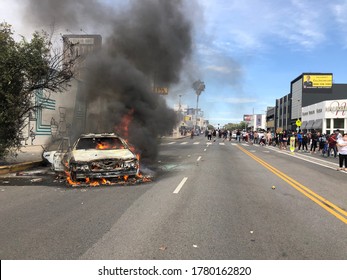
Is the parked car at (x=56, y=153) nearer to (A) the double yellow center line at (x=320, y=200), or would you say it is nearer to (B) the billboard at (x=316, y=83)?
(A) the double yellow center line at (x=320, y=200)

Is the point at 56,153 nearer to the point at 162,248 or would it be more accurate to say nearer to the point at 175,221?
the point at 175,221

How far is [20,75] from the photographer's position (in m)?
11.1

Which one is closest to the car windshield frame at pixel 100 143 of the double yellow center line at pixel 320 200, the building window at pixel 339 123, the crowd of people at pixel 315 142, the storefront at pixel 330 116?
the double yellow center line at pixel 320 200

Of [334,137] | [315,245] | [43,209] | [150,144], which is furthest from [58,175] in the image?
[334,137]

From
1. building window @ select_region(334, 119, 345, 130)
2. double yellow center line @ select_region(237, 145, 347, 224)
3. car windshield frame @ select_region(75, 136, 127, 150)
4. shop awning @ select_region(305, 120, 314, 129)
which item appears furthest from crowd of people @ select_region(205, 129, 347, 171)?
shop awning @ select_region(305, 120, 314, 129)

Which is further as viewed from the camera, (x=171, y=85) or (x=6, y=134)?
(x=171, y=85)

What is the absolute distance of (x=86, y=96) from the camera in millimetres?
17828

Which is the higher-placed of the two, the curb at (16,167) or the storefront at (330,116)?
the storefront at (330,116)

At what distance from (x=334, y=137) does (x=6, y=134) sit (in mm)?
15959

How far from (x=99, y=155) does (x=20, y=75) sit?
4365 millimetres

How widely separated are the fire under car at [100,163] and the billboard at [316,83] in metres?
60.1

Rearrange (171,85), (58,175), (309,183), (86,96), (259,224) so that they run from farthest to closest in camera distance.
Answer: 1. (171,85)
2. (86,96)
3. (58,175)
4. (309,183)
5. (259,224)

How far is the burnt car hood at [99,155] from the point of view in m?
8.79

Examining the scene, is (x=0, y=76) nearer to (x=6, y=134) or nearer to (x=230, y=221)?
(x=6, y=134)
